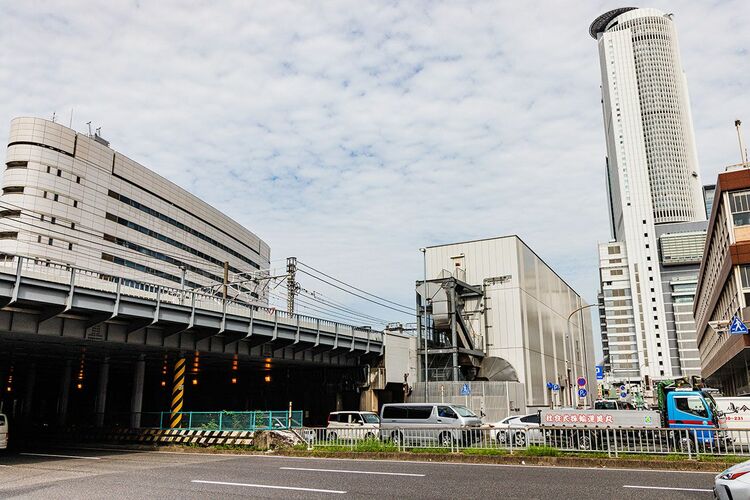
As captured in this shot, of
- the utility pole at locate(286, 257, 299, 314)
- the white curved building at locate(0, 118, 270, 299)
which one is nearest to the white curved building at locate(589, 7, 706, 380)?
the white curved building at locate(0, 118, 270, 299)

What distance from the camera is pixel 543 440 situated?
17594 millimetres

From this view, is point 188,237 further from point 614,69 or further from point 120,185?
point 614,69

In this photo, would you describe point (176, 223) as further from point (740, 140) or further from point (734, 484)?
point (734, 484)

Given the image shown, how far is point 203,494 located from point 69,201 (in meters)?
72.8

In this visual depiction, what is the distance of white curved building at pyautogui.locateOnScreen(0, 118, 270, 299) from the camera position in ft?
222

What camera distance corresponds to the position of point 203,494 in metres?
11.0

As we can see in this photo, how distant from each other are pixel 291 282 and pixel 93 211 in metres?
42.4

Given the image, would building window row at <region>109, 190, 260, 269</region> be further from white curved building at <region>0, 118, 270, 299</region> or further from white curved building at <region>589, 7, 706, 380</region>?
white curved building at <region>589, 7, 706, 380</region>

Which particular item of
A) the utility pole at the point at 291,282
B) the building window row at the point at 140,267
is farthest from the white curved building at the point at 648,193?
the utility pole at the point at 291,282

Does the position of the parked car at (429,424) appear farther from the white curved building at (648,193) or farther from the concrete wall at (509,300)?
the white curved building at (648,193)

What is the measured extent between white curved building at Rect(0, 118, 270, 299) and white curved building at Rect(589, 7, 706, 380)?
403ft

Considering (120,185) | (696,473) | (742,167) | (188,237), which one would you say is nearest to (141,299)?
(696,473)

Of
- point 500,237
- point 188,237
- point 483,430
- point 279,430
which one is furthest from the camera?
point 188,237

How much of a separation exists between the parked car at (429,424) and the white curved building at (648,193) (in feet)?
491
